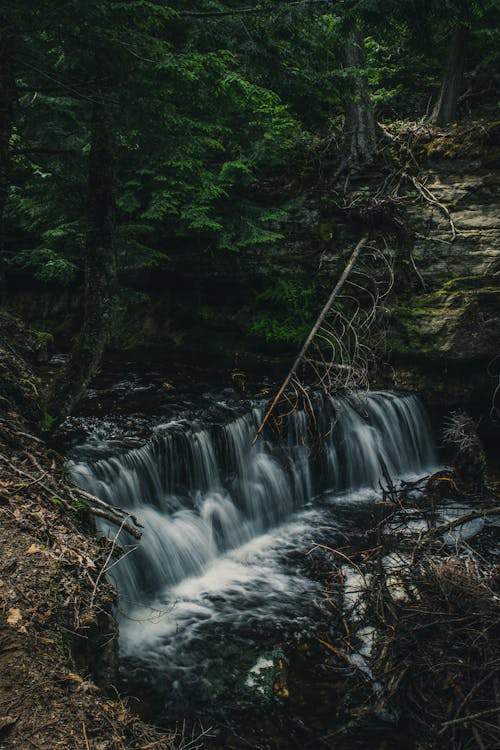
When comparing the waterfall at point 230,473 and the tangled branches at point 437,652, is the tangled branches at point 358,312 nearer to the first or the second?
the waterfall at point 230,473

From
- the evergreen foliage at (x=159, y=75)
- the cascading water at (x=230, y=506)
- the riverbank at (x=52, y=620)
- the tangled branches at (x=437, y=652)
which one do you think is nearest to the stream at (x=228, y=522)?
the cascading water at (x=230, y=506)

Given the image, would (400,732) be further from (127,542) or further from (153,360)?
(153,360)

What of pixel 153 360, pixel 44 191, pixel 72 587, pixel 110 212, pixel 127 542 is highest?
pixel 44 191

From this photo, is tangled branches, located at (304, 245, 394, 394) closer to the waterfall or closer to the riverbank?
the waterfall

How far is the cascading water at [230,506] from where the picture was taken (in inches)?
217

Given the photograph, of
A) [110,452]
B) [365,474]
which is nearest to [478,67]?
[365,474]

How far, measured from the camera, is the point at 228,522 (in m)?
7.22

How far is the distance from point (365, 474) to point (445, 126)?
23.9 feet

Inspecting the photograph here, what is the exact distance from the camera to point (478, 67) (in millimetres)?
11367

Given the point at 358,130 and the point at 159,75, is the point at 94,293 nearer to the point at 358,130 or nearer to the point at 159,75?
the point at 159,75

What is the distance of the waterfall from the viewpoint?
6.33 meters

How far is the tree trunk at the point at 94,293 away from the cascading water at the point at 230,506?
1.06m

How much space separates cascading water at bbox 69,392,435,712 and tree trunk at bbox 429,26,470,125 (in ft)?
20.4

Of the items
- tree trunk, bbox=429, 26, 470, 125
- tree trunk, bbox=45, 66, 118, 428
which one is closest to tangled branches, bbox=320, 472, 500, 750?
tree trunk, bbox=45, 66, 118, 428
